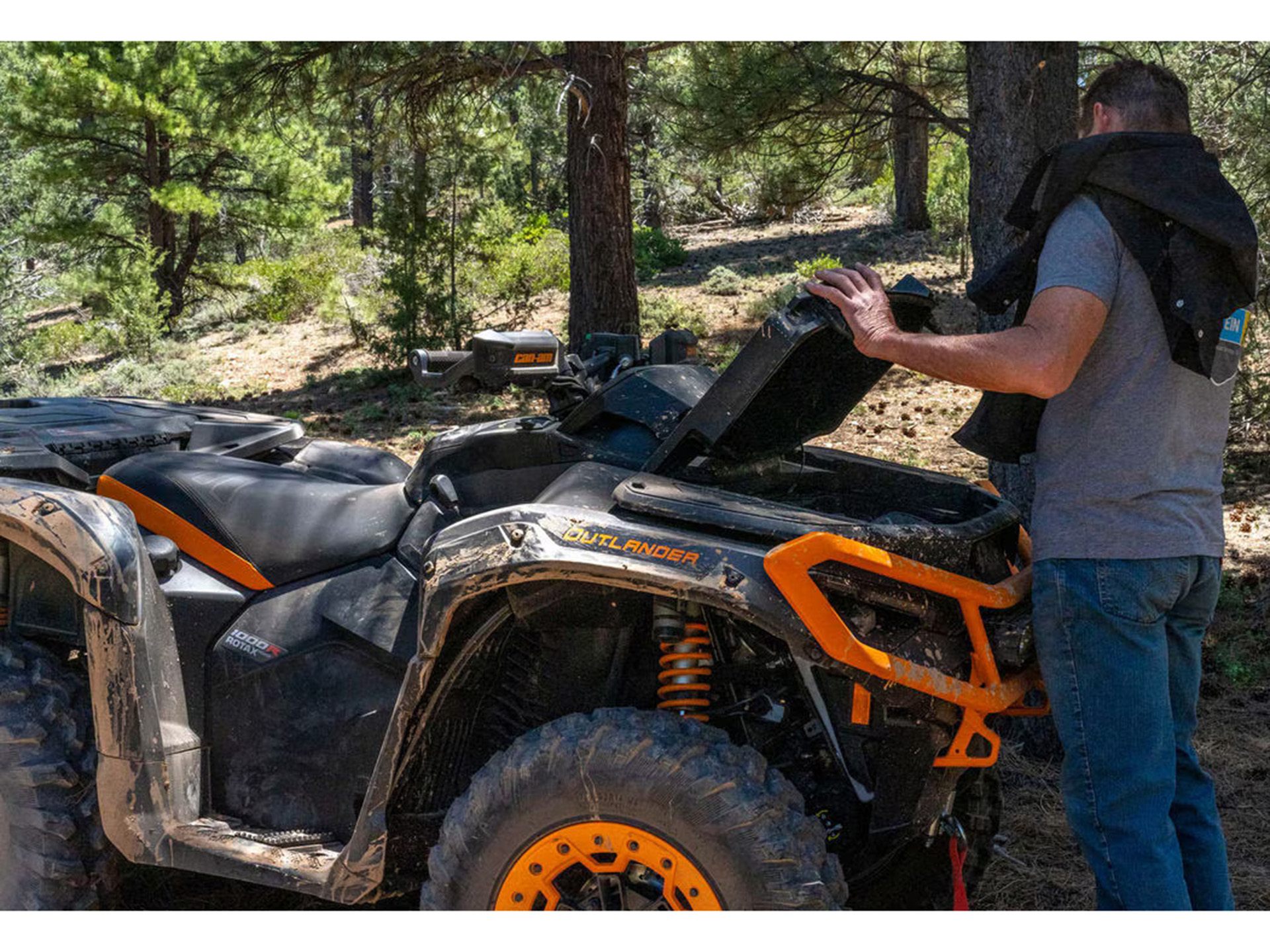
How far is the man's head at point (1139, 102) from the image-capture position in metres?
2.85

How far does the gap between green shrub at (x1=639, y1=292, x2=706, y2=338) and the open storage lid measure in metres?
9.93

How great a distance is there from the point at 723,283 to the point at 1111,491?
44.6ft

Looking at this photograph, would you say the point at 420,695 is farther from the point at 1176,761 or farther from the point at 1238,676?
the point at 1238,676

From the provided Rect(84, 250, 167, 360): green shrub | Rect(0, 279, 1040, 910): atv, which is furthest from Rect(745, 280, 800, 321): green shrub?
Rect(0, 279, 1040, 910): atv

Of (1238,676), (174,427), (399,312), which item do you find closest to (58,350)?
(399,312)

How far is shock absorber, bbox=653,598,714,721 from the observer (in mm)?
2828

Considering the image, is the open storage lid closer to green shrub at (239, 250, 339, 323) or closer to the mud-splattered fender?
the mud-splattered fender

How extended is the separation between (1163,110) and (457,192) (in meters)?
11.2

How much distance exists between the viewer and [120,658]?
3078 millimetres

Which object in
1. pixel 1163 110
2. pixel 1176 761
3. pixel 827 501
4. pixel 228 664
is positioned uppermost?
pixel 1163 110

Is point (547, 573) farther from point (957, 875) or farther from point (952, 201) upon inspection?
point (952, 201)

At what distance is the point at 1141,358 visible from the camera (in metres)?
2.76

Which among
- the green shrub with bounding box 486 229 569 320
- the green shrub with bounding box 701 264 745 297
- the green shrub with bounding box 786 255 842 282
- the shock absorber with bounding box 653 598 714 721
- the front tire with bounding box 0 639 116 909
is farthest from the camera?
the green shrub with bounding box 701 264 745 297

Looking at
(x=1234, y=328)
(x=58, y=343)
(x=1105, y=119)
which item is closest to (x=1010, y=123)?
(x=1105, y=119)
